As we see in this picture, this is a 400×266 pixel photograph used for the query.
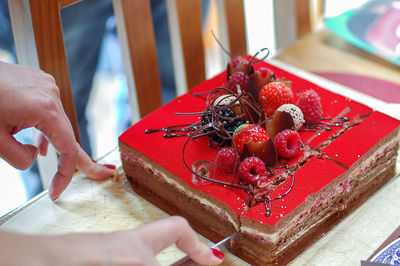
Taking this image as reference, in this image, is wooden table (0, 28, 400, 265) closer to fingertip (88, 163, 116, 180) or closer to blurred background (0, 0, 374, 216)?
fingertip (88, 163, 116, 180)

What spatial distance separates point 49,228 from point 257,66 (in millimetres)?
958

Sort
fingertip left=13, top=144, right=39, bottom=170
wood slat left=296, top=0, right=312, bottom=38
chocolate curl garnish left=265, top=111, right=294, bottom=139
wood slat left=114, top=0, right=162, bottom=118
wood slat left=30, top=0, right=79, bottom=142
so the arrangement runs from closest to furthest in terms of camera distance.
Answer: fingertip left=13, top=144, right=39, bottom=170 → chocolate curl garnish left=265, top=111, right=294, bottom=139 → wood slat left=30, top=0, right=79, bottom=142 → wood slat left=114, top=0, right=162, bottom=118 → wood slat left=296, top=0, right=312, bottom=38

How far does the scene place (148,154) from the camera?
1862 mm

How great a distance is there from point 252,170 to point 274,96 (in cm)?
32

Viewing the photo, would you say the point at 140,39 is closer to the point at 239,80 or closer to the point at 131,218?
the point at 239,80

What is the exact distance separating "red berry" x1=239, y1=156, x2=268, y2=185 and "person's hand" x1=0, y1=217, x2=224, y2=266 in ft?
1.21

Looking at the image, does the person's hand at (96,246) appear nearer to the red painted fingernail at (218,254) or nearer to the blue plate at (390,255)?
the red painted fingernail at (218,254)

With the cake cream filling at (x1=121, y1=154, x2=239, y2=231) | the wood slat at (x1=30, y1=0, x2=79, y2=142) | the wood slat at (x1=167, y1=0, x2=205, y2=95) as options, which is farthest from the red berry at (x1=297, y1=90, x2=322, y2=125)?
the wood slat at (x1=30, y1=0, x2=79, y2=142)

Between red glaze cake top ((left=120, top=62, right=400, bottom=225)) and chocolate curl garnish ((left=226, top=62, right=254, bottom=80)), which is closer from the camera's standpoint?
red glaze cake top ((left=120, top=62, right=400, bottom=225))

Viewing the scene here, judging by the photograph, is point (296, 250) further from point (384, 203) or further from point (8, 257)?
point (8, 257)

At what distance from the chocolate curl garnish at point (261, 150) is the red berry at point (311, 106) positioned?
237 mm

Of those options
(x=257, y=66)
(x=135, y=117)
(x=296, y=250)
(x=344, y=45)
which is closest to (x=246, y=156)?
(x=296, y=250)

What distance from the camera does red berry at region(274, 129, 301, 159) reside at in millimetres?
1758

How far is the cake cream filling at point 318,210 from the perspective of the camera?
165cm
